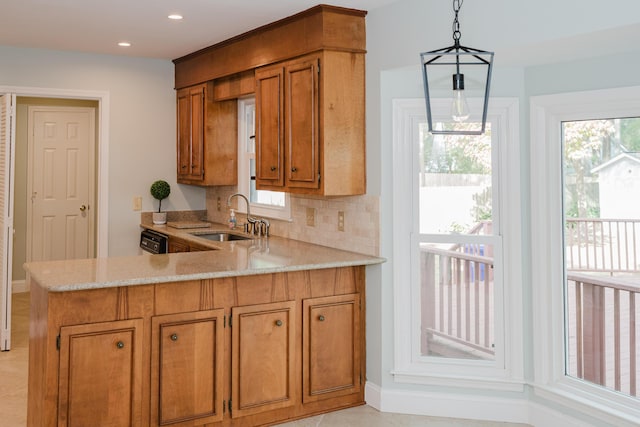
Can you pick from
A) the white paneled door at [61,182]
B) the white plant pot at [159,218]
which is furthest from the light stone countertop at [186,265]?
the white paneled door at [61,182]

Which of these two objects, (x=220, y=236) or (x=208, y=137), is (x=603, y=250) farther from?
(x=208, y=137)

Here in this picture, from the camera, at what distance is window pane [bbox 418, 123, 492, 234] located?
3408mm

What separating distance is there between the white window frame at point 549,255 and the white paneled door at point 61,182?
523cm

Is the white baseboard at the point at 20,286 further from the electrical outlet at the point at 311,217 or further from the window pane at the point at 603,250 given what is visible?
the window pane at the point at 603,250

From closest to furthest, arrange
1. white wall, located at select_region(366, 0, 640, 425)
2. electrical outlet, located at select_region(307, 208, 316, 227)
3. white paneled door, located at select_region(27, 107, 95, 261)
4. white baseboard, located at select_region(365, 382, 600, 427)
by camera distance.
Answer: white wall, located at select_region(366, 0, 640, 425) → white baseboard, located at select_region(365, 382, 600, 427) → electrical outlet, located at select_region(307, 208, 316, 227) → white paneled door, located at select_region(27, 107, 95, 261)

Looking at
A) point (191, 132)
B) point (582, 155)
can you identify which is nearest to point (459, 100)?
point (582, 155)

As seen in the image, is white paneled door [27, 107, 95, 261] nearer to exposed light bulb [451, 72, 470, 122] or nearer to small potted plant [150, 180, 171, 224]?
small potted plant [150, 180, 171, 224]

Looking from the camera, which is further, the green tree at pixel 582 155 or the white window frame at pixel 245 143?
the white window frame at pixel 245 143

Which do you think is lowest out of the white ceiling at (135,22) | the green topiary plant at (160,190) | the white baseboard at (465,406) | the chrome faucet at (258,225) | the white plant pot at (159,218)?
the white baseboard at (465,406)

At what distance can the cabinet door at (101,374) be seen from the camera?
2.76 meters

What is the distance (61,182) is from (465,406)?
524 centimetres

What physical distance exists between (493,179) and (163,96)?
10.8 feet

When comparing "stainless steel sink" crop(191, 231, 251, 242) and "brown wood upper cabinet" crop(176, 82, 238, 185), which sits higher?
"brown wood upper cabinet" crop(176, 82, 238, 185)

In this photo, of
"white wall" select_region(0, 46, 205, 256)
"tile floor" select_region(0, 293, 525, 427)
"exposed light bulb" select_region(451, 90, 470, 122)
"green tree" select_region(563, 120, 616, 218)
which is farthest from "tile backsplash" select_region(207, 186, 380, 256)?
"white wall" select_region(0, 46, 205, 256)
